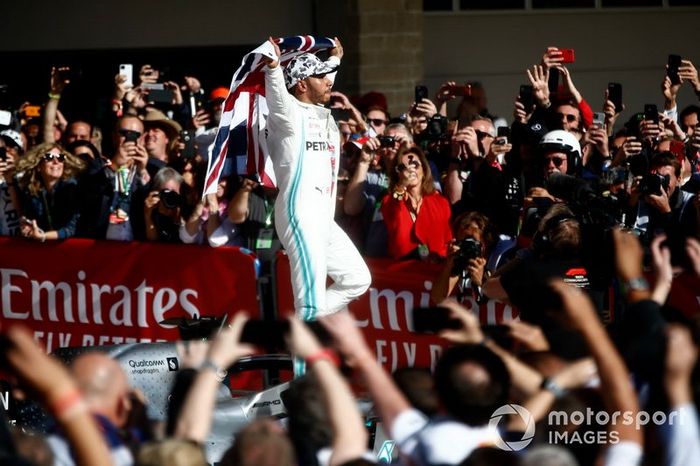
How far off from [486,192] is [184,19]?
8391 mm

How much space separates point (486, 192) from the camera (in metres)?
8.16

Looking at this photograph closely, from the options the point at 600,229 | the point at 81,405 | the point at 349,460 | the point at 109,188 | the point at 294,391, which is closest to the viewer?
the point at 81,405

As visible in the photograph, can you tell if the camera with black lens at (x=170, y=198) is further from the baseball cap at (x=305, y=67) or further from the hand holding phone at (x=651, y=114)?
the hand holding phone at (x=651, y=114)

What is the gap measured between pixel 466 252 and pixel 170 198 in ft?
8.57

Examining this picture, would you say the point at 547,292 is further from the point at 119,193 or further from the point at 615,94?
the point at 119,193

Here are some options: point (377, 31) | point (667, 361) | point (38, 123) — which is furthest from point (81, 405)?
point (377, 31)

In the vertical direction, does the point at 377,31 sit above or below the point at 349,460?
above

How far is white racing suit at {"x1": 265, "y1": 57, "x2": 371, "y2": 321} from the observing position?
7477mm

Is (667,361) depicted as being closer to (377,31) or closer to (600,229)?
(600,229)

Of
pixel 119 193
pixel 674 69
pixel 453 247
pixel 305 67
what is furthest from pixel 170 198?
pixel 674 69

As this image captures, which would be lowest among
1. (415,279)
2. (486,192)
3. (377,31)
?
(415,279)

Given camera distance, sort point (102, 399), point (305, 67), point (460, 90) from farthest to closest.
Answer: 1. point (460, 90)
2. point (305, 67)
3. point (102, 399)

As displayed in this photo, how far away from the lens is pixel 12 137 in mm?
11172

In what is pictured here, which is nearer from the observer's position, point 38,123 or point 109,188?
point 109,188
